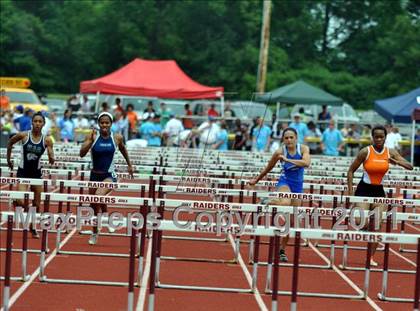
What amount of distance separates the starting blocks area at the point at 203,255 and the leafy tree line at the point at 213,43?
39191 millimetres

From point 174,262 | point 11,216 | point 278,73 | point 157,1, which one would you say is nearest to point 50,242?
point 174,262

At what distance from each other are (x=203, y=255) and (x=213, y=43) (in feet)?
141

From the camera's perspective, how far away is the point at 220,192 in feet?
40.4

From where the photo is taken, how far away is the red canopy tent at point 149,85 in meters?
30.0

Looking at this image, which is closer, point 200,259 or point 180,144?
point 200,259

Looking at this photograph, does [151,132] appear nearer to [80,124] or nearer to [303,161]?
[80,124]

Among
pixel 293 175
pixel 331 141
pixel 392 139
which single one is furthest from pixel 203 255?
pixel 331 141

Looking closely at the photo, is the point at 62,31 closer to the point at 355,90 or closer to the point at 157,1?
the point at 157,1

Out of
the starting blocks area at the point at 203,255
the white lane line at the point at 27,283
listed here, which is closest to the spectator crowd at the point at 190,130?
the starting blocks area at the point at 203,255

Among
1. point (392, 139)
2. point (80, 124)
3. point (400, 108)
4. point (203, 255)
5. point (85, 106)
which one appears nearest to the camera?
point (203, 255)

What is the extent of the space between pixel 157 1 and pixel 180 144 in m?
31.0

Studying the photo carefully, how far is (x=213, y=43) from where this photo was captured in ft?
183

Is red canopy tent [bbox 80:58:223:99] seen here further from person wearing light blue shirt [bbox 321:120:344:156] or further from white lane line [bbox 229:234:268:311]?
white lane line [bbox 229:234:268:311]

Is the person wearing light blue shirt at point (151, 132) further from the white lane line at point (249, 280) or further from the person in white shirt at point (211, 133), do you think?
the white lane line at point (249, 280)
